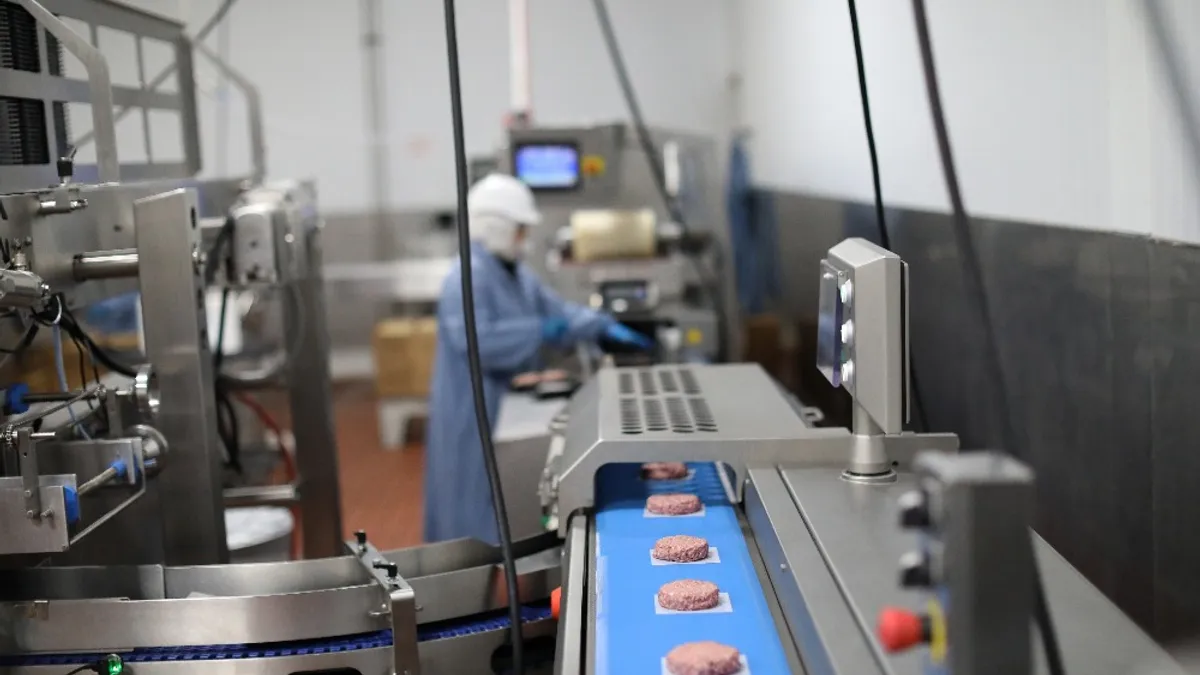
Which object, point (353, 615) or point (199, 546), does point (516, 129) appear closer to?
point (199, 546)

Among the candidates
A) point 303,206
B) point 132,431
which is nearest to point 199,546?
point 132,431

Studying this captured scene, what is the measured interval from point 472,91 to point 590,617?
17.6ft

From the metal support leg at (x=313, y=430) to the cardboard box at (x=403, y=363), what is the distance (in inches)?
97.5

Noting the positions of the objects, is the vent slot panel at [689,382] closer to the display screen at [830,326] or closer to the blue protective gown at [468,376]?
the display screen at [830,326]

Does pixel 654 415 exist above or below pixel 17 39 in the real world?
below

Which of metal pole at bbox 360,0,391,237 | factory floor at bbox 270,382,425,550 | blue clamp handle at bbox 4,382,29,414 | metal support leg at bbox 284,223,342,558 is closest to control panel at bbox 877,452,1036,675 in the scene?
blue clamp handle at bbox 4,382,29,414

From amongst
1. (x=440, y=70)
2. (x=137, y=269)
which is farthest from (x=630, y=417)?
(x=440, y=70)

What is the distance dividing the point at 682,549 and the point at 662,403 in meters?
0.39

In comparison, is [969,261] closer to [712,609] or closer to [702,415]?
[712,609]

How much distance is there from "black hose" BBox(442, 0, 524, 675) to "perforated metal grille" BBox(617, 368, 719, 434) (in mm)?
184

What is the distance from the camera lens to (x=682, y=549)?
112 cm

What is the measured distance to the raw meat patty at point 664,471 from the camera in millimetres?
1405

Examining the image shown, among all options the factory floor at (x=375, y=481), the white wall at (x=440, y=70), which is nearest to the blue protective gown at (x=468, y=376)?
the factory floor at (x=375, y=481)

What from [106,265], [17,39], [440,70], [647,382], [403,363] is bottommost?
[403,363]
